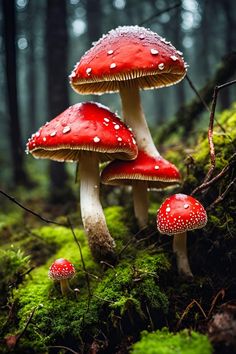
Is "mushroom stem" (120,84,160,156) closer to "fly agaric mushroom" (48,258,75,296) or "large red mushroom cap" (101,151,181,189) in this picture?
"large red mushroom cap" (101,151,181,189)

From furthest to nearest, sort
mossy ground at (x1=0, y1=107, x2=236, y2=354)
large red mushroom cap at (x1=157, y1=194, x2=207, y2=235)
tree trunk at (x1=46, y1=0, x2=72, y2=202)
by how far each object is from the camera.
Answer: tree trunk at (x1=46, y1=0, x2=72, y2=202), large red mushroom cap at (x1=157, y1=194, x2=207, y2=235), mossy ground at (x1=0, y1=107, x2=236, y2=354)

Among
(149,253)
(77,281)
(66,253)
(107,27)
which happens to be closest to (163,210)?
(149,253)

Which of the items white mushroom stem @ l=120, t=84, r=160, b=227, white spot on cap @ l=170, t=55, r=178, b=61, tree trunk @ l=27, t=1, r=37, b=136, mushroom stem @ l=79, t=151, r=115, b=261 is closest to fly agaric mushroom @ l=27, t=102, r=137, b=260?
mushroom stem @ l=79, t=151, r=115, b=261

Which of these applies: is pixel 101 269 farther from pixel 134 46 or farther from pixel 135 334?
pixel 134 46

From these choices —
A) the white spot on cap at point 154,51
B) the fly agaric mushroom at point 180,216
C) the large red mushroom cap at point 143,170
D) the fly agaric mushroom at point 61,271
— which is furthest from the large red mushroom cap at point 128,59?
the fly agaric mushroom at point 61,271

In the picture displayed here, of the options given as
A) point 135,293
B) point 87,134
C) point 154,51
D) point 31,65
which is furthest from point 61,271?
point 31,65

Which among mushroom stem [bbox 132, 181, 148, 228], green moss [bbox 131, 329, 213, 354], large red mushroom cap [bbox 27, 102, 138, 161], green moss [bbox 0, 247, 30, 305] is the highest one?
large red mushroom cap [bbox 27, 102, 138, 161]

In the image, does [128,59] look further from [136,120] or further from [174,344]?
[174,344]
